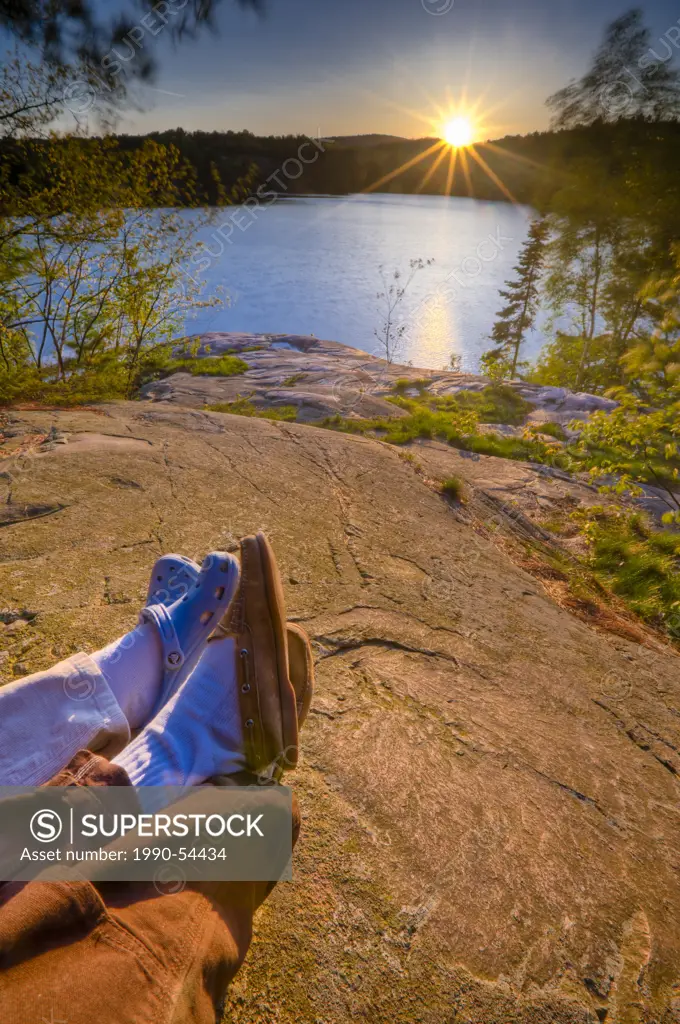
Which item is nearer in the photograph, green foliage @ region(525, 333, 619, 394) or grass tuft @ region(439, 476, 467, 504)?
grass tuft @ region(439, 476, 467, 504)

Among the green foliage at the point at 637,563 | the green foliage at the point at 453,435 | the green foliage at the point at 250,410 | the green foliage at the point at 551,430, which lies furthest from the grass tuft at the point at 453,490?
the green foliage at the point at 551,430

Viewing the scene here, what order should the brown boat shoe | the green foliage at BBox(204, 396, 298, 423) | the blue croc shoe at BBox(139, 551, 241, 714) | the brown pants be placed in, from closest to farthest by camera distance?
the brown pants < the brown boat shoe < the blue croc shoe at BBox(139, 551, 241, 714) < the green foliage at BBox(204, 396, 298, 423)

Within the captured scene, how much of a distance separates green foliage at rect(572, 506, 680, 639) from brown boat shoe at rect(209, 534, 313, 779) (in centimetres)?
374

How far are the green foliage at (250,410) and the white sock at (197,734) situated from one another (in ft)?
21.9

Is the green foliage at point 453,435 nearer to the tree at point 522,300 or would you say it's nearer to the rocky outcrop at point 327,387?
the rocky outcrop at point 327,387

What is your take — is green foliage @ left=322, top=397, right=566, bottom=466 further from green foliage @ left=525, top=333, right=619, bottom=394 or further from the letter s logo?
green foliage @ left=525, top=333, right=619, bottom=394

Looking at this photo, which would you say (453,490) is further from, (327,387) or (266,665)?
(327,387)

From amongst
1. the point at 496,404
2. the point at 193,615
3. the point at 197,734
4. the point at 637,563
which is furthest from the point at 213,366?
the point at 197,734

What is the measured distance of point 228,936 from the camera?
1129 mm

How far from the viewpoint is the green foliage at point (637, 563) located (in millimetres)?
4270

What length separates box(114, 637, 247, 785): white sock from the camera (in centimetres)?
137

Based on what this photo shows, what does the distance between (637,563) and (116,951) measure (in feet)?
16.8

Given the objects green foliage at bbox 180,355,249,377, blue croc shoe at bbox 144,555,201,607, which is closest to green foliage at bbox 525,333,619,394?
green foliage at bbox 180,355,249,377

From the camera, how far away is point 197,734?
1483 mm
